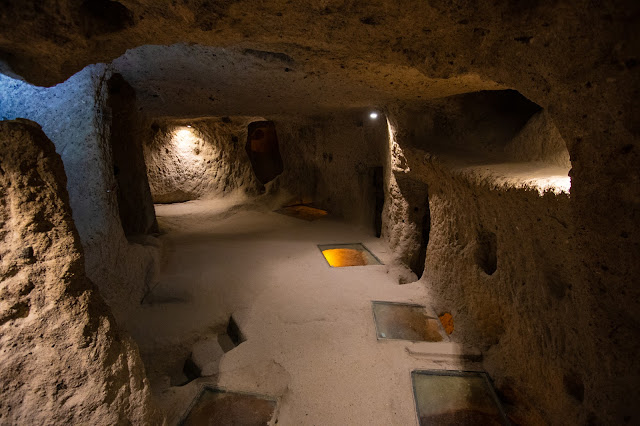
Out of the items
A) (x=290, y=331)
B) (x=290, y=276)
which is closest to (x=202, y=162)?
(x=290, y=276)

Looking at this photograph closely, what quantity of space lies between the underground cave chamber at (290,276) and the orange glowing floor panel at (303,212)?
1655mm

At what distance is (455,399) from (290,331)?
159 centimetres

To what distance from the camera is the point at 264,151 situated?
10172 millimetres

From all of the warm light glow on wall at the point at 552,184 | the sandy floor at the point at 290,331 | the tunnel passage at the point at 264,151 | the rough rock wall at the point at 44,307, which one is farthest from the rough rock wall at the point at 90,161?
the tunnel passage at the point at 264,151

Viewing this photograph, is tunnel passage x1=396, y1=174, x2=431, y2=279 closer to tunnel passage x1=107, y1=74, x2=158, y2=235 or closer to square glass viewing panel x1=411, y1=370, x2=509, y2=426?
square glass viewing panel x1=411, y1=370, x2=509, y2=426

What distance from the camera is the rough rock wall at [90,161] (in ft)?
10.4

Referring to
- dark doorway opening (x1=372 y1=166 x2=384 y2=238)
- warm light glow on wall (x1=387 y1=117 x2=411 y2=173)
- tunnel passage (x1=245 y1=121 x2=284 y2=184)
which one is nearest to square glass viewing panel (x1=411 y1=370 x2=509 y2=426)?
warm light glow on wall (x1=387 y1=117 x2=411 y2=173)

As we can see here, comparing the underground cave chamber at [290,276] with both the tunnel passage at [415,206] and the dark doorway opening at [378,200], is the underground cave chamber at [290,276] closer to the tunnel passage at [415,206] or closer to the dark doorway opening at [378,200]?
the tunnel passage at [415,206]

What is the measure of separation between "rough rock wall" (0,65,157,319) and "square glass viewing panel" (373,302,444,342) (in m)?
2.68

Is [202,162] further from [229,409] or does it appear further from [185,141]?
[229,409]

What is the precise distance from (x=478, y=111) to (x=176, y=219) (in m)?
6.30

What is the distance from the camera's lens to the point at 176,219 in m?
7.68

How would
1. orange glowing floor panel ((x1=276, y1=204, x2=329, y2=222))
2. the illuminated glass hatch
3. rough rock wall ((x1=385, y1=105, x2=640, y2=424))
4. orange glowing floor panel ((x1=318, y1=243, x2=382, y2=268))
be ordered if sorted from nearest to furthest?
rough rock wall ((x1=385, y1=105, x2=640, y2=424)) < the illuminated glass hatch < orange glowing floor panel ((x1=318, y1=243, x2=382, y2=268)) < orange glowing floor panel ((x1=276, y1=204, x2=329, y2=222))

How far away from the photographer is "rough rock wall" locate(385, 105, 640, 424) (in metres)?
1.38
